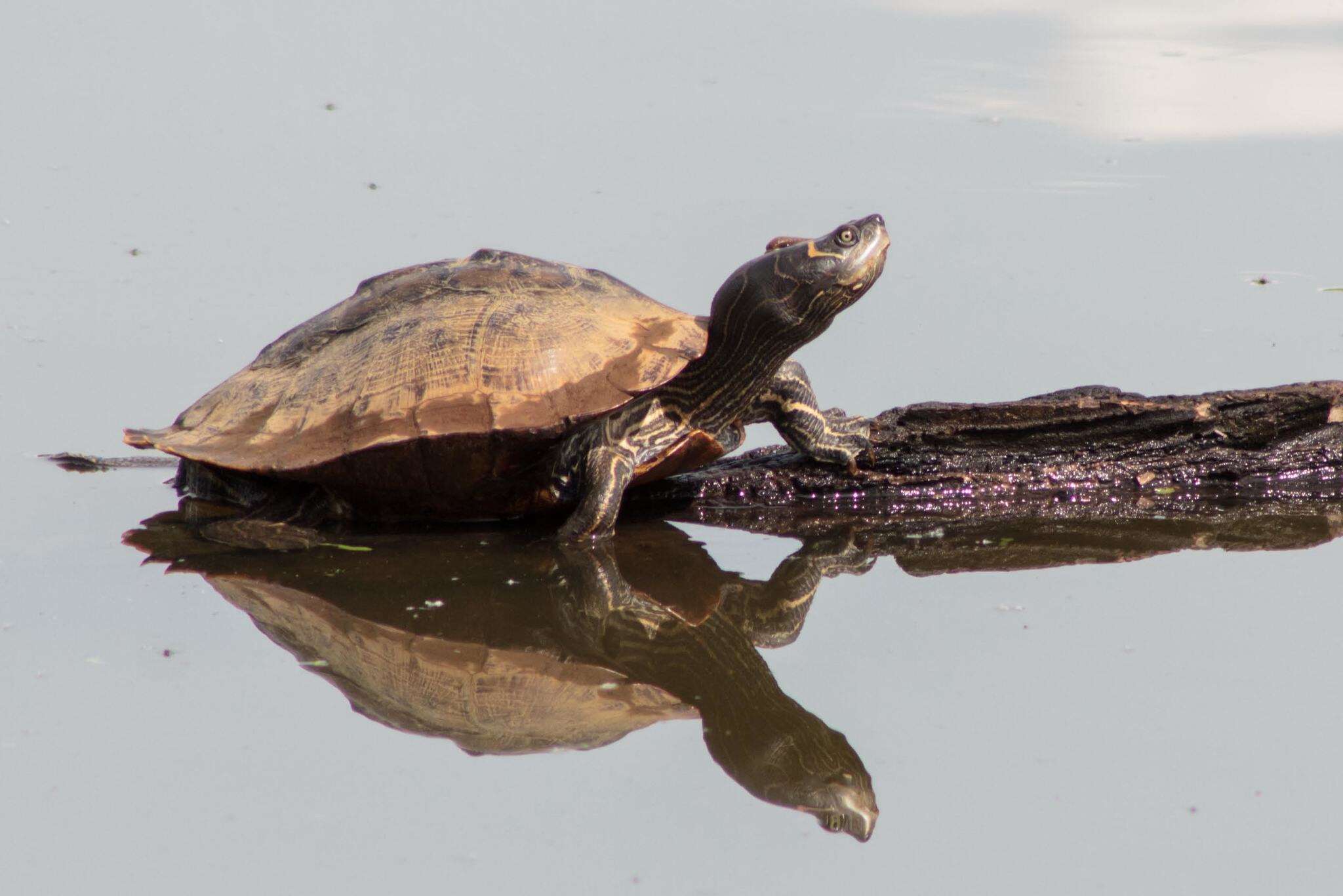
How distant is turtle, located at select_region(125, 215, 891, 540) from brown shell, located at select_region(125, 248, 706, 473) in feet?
0.03

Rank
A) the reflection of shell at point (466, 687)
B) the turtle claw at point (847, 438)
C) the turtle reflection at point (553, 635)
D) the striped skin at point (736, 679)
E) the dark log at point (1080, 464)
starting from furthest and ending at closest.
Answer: the turtle claw at point (847, 438), the dark log at point (1080, 464), the reflection of shell at point (466, 687), the turtle reflection at point (553, 635), the striped skin at point (736, 679)

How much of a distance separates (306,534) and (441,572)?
0.92m

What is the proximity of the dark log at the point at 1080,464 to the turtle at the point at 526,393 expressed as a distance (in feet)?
1.04

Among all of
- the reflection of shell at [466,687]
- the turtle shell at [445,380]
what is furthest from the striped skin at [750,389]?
the reflection of shell at [466,687]

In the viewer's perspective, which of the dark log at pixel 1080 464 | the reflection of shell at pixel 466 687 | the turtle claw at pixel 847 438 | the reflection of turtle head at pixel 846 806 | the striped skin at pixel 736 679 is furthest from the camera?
the turtle claw at pixel 847 438

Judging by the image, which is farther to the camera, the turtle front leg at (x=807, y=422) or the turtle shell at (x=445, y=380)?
the turtle front leg at (x=807, y=422)

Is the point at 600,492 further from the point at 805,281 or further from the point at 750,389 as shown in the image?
the point at 805,281

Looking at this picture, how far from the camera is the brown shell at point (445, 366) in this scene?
680 cm

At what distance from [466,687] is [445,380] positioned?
6.01 feet

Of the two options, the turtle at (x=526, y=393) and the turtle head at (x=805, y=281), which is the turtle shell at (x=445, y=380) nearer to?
the turtle at (x=526, y=393)

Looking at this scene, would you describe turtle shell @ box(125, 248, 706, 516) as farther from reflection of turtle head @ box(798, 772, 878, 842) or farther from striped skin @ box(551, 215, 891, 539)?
reflection of turtle head @ box(798, 772, 878, 842)

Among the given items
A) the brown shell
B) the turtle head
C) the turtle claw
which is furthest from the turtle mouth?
the brown shell

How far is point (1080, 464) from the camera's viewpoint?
23.9 ft

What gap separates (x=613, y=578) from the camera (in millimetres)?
6613
